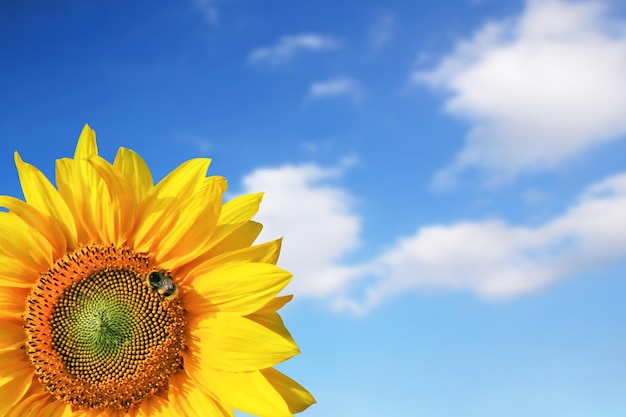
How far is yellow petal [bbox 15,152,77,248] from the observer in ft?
12.6

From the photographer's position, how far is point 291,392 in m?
3.63

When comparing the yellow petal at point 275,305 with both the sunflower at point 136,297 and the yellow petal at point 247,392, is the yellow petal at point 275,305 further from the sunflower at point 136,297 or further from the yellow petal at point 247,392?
the yellow petal at point 247,392

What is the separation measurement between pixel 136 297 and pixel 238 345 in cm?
60

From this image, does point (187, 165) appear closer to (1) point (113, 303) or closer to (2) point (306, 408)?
(1) point (113, 303)

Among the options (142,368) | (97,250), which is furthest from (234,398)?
(97,250)

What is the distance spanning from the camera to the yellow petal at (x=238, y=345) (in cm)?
354

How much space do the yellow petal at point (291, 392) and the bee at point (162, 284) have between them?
63 cm

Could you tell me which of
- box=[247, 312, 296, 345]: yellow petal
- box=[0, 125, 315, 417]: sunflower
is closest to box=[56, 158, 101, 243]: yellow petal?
box=[0, 125, 315, 417]: sunflower

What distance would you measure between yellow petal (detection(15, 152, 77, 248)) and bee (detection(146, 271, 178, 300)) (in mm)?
520

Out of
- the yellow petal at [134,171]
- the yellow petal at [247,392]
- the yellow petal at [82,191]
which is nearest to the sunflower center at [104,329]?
the yellow petal at [82,191]

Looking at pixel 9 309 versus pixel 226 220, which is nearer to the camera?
pixel 226 220

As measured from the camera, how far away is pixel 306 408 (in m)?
3.61

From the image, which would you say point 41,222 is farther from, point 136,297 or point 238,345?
point 238,345

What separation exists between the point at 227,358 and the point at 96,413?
2.59 ft
